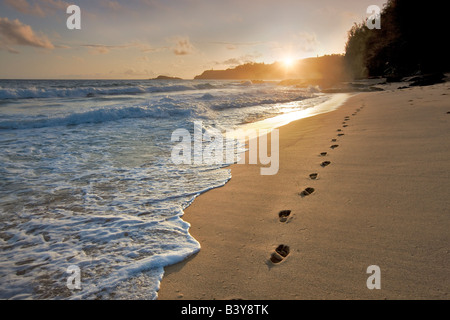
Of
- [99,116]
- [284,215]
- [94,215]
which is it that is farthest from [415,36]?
[94,215]

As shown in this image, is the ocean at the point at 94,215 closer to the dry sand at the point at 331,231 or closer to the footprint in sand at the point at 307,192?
the dry sand at the point at 331,231

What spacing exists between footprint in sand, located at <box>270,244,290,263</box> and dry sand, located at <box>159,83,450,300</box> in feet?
0.16

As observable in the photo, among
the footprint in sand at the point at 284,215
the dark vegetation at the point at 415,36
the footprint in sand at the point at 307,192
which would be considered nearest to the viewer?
the footprint in sand at the point at 284,215

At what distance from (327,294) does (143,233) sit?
1.79 meters

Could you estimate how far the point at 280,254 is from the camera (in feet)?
6.54

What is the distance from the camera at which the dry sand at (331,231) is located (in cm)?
164

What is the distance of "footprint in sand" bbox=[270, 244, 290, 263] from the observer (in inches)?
76.4

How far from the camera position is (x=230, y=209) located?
293 cm

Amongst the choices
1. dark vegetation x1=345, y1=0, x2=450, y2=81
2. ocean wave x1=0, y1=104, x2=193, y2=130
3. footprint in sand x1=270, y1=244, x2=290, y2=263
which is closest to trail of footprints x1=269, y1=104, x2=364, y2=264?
footprint in sand x1=270, y1=244, x2=290, y2=263

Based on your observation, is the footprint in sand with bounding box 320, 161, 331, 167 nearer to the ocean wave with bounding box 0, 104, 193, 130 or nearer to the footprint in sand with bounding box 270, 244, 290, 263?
the footprint in sand with bounding box 270, 244, 290, 263

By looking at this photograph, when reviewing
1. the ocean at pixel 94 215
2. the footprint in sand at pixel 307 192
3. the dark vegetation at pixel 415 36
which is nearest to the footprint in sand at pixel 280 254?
the ocean at pixel 94 215

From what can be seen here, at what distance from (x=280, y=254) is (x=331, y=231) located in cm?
55

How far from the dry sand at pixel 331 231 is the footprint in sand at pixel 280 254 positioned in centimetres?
5

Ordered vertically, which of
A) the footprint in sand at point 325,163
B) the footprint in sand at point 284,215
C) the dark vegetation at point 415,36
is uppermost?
the dark vegetation at point 415,36
